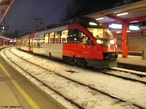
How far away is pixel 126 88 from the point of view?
8.41 metres

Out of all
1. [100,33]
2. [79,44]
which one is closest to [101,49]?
[100,33]

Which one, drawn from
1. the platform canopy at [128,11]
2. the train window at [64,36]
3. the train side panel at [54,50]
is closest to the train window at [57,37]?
the train side panel at [54,50]

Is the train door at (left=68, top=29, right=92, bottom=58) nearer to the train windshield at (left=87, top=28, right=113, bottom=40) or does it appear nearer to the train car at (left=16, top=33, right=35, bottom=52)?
the train windshield at (left=87, top=28, right=113, bottom=40)

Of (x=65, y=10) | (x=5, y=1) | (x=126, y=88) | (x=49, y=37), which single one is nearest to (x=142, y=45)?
(x=49, y=37)

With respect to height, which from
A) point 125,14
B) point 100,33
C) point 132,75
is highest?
point 125,14

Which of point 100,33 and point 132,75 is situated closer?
point 132,75

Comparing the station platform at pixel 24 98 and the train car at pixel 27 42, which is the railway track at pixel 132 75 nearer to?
the station platform at pixel 24 98

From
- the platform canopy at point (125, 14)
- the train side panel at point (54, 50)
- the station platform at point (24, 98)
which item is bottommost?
the station platform at point (24, 98)

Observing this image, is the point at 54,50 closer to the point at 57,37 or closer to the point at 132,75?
the point at 57,37

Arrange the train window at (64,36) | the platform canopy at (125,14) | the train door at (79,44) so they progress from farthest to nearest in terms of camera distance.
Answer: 1. the train window at (64,36)
2. the platform canopy at (125,14)
3. the train door at (79,44)

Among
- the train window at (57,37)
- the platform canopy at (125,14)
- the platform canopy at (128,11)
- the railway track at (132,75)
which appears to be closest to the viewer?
the railway track at (132,75)

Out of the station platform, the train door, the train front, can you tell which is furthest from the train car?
the station platform

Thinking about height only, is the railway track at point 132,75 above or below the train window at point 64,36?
below

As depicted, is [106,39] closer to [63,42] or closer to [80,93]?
[63,42]
